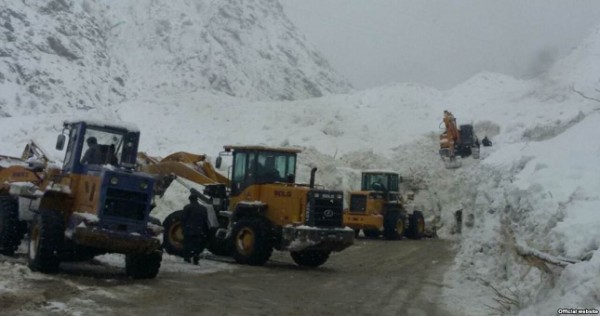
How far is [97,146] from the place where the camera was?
1127cm

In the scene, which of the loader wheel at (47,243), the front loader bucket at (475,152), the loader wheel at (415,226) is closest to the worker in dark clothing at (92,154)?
the loader wheel at (47,243)

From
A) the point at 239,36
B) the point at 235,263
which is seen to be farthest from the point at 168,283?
the point at 239,36

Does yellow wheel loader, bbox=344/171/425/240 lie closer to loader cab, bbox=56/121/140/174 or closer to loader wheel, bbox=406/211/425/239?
loader wheel, bbox=406/211/425/239

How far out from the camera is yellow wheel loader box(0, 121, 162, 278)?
1030 centimetres

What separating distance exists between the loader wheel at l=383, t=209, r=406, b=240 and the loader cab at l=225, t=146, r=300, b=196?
12.1 meters

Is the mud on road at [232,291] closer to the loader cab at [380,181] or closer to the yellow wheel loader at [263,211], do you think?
the yellow wheel loader at [263,211]

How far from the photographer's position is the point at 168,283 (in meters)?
10.9

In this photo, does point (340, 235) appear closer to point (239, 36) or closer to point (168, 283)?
point (168, 283)

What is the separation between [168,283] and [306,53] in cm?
6091

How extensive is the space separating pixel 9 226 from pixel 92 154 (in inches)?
93.6

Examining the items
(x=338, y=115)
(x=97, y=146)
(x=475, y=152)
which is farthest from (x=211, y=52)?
(x=97, y=146)

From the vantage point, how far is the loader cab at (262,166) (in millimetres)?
15406

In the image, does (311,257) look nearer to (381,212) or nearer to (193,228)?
(193,228)

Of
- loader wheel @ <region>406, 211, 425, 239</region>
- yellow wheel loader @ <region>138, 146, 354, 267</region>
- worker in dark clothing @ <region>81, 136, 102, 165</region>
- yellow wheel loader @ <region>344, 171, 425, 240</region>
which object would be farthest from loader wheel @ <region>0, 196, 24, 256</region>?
loader wheel @ <region>406, 211, 425, 239</region>
